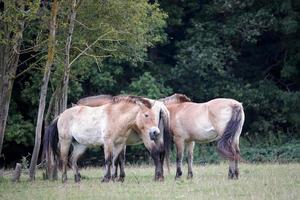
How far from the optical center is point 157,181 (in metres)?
15.0

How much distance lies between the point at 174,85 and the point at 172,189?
1807 centimetres

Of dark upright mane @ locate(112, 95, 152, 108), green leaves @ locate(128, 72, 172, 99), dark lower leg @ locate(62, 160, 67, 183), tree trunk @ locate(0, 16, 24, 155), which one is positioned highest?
green leaves @ locate(128, 72, 172, 99)

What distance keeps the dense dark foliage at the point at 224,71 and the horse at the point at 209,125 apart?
10621 millimetres

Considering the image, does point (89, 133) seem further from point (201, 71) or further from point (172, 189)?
point (201, 71)

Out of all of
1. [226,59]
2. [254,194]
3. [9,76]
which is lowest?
[254,194]

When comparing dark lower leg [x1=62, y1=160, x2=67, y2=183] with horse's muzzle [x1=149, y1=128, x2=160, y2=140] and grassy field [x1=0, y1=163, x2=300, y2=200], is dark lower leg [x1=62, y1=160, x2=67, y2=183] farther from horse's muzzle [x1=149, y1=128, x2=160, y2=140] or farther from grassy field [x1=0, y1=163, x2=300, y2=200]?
horse's muzzle [x1=149, y1=128, x2=160, y2=140]

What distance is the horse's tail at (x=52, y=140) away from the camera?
1734cm

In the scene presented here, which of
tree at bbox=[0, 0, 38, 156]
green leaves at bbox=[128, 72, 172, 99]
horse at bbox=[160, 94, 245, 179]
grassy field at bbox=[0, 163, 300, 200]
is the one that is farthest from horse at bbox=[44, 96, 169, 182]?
green leaves at bbox=[128, 72, 172, 99]

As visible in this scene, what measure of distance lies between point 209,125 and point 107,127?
7.98ft

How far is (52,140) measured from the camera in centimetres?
1741

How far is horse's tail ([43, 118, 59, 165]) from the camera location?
56.9 feet

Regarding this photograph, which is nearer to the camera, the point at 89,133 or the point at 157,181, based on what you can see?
the point at 157,181

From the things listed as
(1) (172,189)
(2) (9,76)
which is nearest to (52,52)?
(2) (9,76)

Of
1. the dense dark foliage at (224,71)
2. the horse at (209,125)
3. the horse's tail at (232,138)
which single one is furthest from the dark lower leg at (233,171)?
the dense dark foliage at (224,71)
